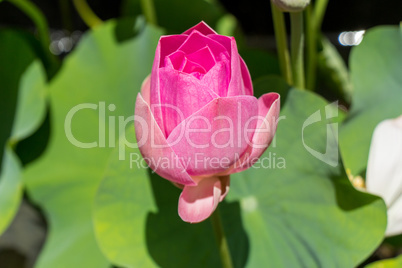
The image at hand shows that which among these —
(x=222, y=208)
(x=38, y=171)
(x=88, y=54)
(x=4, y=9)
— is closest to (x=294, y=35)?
(x=222, y=208)

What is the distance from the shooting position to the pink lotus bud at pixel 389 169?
46 cm

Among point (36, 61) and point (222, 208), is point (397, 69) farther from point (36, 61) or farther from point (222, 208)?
point (36, 61)

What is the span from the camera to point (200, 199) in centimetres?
33

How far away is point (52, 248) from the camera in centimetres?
61

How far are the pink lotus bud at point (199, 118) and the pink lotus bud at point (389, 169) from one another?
19cm

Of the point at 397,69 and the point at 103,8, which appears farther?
the point at 103,8

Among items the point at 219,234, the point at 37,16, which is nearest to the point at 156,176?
the point at 219,234

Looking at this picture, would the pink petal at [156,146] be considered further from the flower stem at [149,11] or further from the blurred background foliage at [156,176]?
the flower stem at [149,11]

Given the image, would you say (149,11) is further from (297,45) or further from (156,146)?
(156,146)

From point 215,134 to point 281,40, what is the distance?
20 centimetres

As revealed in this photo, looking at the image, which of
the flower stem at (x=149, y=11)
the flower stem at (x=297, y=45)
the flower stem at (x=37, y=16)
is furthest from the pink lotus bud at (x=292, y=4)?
the flower stem at (x=37, y=16)

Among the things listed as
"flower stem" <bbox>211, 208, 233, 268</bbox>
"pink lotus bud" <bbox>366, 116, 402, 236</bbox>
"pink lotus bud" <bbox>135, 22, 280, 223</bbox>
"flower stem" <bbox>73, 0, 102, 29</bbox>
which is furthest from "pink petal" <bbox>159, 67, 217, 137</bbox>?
"flower stem" <bbox>73, 0, 102, 29</bbox>

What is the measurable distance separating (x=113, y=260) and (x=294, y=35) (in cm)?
29

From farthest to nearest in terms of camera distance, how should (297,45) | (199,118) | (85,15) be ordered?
(85,15), (297,45), (199,118)
